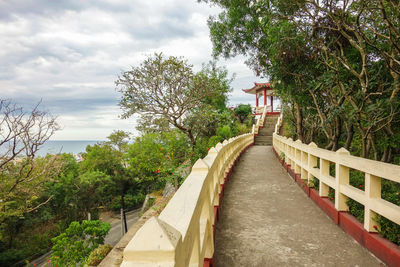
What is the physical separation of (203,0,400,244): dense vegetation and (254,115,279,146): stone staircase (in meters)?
12.2

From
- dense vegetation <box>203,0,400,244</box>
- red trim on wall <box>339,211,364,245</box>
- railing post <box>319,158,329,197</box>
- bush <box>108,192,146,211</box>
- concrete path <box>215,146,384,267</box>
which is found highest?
dense vegetation <box>203,0,400,244</box>

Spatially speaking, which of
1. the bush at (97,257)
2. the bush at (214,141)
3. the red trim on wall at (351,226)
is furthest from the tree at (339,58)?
the bush at (97,257)

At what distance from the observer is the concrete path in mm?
2801

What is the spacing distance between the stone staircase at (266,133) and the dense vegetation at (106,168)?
2.06m

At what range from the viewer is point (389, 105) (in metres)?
4.77

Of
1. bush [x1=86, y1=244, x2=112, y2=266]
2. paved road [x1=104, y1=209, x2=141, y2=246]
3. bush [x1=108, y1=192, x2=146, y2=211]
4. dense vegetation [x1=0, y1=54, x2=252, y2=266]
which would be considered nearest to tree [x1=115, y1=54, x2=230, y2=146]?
dense vegetation [x1=0, y1=54, x2=252, y2=266]

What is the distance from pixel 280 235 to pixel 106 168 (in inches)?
1267

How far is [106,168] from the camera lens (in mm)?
32125

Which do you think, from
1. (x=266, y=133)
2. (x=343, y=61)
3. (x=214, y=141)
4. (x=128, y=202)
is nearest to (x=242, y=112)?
(x=266, y=133)

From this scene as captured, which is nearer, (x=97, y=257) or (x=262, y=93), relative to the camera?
(x=97, y=257)

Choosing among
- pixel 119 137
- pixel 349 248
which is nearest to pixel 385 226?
pixel 349 248

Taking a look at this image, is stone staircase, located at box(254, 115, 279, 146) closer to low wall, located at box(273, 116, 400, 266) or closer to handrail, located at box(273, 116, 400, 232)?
handrail, located at box(273, 116, 400, 232)

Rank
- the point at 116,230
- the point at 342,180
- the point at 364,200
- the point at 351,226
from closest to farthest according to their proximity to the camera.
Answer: the point at 364,200, the point at 351,226, the point at 342,180, the point at 116,230

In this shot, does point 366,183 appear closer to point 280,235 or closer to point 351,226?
point 351,226
